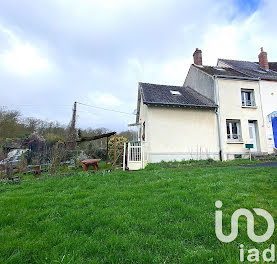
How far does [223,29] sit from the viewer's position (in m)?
9.83

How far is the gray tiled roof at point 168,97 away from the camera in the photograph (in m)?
10.8

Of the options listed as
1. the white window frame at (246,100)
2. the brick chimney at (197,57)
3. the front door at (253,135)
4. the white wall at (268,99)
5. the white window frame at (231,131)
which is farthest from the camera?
the brick chimney at (197,57)

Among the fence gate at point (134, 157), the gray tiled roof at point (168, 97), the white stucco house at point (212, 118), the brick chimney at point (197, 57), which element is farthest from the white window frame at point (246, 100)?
the fence gate at point (134, 157)

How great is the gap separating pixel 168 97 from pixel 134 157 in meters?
5.14

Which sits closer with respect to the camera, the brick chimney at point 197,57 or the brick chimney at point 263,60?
the brick chimney at point 263,60

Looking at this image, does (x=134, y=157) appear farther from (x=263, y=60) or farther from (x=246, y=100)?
(x=263, y=60)

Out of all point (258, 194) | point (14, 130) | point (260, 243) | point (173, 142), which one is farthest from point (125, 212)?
point (14, 130)

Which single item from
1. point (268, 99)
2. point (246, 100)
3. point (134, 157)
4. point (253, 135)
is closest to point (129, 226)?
point (134, 157)

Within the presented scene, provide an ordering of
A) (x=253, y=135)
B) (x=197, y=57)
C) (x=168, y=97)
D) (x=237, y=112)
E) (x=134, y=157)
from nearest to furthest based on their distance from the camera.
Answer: (x=134, y=157)
(x=168, y=97)
(x=237, y=112)
(x=253, y=135)
(x=197, y=57)

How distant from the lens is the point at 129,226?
258cm

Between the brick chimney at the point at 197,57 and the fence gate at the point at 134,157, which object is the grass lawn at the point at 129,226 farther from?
the brick chimney at the point at 197,57

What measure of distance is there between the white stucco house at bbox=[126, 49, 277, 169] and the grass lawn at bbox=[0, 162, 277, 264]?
6.38m

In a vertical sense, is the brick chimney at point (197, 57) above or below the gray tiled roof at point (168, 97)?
above

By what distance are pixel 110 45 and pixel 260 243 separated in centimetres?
1289
